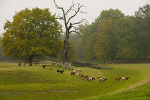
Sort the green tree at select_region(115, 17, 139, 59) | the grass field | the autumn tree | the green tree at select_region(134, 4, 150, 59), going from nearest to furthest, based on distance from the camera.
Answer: the grass field, the autumn tree, the green tree at select_region(115, 17, 139, 59), the green tree at select_region(134, 4, 150, 59)

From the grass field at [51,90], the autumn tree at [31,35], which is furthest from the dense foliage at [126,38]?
the grass field at [51,90]

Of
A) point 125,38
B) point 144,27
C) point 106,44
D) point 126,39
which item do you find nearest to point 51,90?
point 106,44

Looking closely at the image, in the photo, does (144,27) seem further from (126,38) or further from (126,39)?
(126,39)

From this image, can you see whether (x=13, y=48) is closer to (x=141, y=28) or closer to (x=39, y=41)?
(x=39, y=41)

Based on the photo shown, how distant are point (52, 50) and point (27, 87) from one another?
21339 millimetres

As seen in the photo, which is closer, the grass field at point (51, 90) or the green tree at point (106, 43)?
the grass field at point (51, 90)

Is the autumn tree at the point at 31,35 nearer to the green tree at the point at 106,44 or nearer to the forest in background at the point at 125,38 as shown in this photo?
the forest in background at the point at 125,38

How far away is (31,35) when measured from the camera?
37.6m

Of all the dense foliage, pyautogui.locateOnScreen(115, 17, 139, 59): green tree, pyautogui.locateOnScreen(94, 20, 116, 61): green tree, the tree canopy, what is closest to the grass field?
the tree canopy

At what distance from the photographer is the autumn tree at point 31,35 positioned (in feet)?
118

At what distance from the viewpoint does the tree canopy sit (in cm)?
3597

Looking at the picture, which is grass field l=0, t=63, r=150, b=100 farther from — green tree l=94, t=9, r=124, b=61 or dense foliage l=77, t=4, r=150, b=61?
green tree l=94, t=9, r=124, b=61

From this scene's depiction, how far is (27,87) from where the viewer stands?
18.7 m

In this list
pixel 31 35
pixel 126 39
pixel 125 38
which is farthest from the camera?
pixel 126 39
